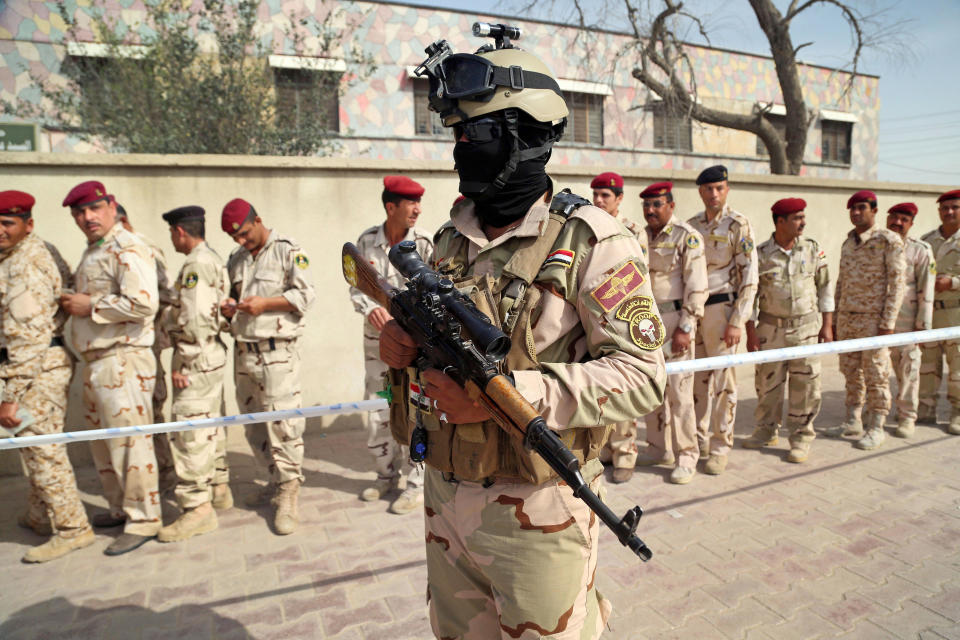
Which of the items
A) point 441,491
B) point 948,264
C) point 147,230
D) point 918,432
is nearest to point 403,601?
point 441,491

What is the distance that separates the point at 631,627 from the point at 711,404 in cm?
275

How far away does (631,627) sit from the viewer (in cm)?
291

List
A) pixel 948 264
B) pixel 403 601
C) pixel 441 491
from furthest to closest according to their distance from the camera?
1. pixel 948 264
2. pixel 403 601
3. pixel 441 491

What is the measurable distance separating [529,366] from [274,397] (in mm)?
3301

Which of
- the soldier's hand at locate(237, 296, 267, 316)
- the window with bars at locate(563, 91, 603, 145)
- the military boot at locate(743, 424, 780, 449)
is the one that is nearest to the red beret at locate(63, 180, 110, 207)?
the soldier's hand at locate(237, 296, 267, 316)

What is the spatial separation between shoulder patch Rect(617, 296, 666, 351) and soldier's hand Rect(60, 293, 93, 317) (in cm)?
374

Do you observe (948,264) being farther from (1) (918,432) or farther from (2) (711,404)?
(2) (711,404)

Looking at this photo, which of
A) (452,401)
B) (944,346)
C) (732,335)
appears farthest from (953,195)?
(452,401)

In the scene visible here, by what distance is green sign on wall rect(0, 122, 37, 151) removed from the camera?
5.53 m

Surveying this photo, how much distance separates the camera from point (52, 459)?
12.5 feet

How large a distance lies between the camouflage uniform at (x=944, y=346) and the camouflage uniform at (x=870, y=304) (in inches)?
35.2

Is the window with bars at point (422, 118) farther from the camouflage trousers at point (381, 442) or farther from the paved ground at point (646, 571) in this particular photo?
the paved ground at point (646, 571)

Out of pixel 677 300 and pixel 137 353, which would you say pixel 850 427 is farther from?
pixel 137 353

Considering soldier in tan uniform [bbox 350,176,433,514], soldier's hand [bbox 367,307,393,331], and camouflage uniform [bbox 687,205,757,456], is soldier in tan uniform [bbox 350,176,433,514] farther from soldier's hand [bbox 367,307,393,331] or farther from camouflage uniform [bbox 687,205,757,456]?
camouflage uniform [bbox 687,205,757,456]
